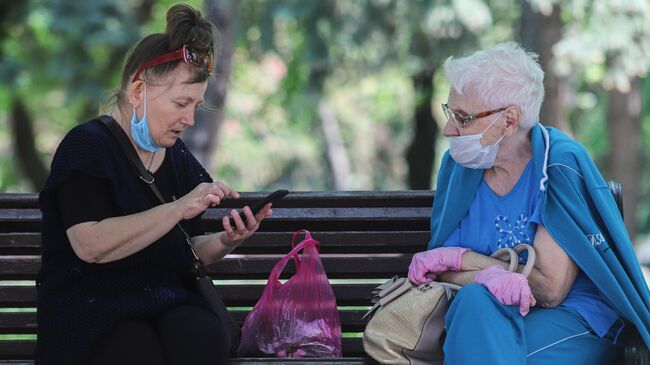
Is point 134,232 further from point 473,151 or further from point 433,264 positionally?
point 473,151

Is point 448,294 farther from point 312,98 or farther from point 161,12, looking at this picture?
point 161,12

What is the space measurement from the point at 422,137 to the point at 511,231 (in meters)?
12.6

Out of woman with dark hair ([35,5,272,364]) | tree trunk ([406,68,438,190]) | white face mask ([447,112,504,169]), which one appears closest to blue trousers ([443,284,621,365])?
white face mask ([447,112,504,169])

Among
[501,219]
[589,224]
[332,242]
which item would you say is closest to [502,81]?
[501,219]

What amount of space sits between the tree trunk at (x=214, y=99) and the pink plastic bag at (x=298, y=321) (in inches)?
209

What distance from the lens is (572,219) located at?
12.8 feet

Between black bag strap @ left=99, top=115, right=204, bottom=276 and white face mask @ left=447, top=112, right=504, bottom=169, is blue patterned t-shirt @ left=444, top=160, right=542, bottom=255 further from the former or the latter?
black bag strap @ left=99, top=115, right=204, bottom=276

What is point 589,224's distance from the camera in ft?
12.8

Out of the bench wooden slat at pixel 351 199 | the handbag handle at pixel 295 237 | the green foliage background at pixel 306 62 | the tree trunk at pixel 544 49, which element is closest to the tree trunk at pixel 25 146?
the green foliage background at pixel 306 62

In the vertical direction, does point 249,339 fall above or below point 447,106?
below

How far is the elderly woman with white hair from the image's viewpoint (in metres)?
3.81

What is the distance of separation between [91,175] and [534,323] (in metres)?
1.53

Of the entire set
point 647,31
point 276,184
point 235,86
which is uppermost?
point 647,31

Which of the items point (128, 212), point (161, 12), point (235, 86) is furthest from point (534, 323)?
point (235, 86)
